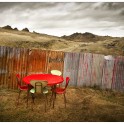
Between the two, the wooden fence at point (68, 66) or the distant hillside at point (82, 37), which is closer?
the wooden fence at point (68, 66)

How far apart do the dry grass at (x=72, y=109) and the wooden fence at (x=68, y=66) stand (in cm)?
62

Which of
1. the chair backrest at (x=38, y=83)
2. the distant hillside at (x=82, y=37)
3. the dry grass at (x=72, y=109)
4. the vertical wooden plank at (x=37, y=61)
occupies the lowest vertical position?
the dry grass at (x=72, y=109)

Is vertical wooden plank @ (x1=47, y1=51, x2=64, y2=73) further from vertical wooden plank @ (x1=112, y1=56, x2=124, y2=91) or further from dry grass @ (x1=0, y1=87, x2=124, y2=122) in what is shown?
vertical wooden plank @ (x1=112, y1=56, x2=124, y2=91)

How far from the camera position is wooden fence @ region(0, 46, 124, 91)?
28.1ft

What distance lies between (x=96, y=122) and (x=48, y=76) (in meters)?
2.51

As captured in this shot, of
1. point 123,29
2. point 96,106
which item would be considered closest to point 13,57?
point 96,106

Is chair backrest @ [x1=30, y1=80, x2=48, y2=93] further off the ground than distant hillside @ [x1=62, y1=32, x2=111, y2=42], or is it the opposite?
distant hillside @ [x1=62, y1=32, x2=111, y2=42]

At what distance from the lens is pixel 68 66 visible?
9281mm

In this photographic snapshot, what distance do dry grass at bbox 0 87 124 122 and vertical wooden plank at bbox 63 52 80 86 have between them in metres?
0.85

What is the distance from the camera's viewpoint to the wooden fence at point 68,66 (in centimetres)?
856

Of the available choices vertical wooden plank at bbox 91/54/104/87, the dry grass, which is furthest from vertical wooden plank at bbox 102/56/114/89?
the dry grass

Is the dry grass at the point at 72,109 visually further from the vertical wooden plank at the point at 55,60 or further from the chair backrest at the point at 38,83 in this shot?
the vertical wooden plank at the point at 55,60

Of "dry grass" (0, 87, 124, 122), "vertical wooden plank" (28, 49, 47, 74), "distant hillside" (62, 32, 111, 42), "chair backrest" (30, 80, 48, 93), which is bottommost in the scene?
"dry grass" (0, 87, 124, 122)

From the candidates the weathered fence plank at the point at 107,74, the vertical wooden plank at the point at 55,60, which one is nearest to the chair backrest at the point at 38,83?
the vertical wooden plank at the point at 55,60
